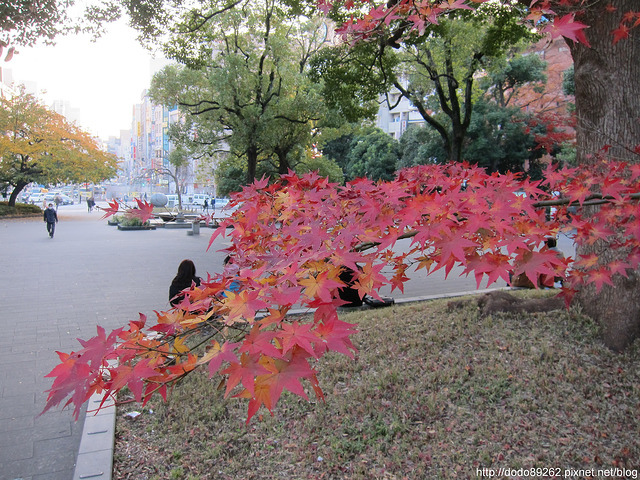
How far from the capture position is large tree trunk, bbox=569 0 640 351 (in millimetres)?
4289

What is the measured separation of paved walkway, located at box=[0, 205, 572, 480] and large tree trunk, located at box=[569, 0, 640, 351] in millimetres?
4725

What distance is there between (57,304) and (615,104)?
8.94 m

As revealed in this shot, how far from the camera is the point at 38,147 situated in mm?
29266

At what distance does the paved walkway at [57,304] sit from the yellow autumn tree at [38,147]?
13.2 meters

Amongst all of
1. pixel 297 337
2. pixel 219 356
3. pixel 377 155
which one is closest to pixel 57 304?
pixel 219 356

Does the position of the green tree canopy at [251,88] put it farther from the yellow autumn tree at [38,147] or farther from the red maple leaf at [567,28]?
the red maple leaf at [567,28]

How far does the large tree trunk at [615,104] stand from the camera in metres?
4.29

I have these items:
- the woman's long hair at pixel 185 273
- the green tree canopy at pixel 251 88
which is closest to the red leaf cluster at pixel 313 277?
the woman's long hair at pixel 185 273

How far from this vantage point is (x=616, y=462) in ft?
9.45

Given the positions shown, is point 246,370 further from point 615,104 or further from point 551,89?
point 551,89

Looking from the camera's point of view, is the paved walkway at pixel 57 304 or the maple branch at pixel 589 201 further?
the paved walkway at pixel 57 304

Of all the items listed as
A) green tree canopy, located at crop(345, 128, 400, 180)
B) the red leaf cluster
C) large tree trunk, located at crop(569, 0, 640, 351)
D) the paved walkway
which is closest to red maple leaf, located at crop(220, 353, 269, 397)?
the red leaf cluster

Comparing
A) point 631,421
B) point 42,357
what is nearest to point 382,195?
point 631,421

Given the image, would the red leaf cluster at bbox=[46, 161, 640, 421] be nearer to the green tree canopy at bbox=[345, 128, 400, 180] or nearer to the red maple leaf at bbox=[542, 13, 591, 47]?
the red maple leaf at bbox=[542, 13, 591, 47]
